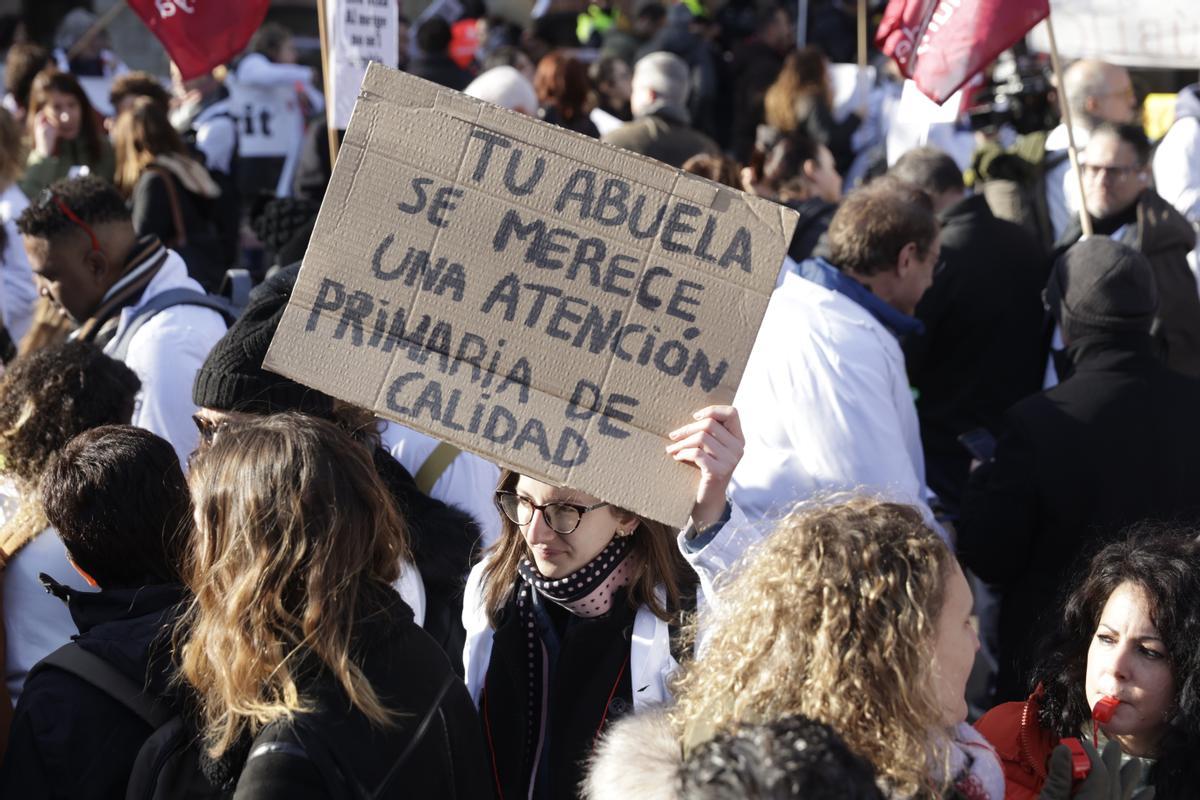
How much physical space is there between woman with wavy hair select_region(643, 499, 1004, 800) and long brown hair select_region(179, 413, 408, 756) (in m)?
0.56

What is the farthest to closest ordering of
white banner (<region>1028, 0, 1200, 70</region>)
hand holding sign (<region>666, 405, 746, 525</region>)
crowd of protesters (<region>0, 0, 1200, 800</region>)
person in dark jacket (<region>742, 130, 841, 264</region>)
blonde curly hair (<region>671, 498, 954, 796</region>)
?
white banner (<region>1028, 0, 1200, 70</region>), person in dark jacket (<region>742, 130, 841, 264</region>), hand holding sign (<region>666, 405, 746, 525</region>), crowd of protesters (<region>0, 0, 1200, 800</region>), blonde curly hair (<region>671, 498, 954, 796</region>)

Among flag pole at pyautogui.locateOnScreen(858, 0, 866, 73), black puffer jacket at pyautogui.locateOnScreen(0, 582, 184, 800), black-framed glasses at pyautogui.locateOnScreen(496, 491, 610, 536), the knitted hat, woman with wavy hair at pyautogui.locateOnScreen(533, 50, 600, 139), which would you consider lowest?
black puffer jacket at pyautogui.locateOnScreen(0, 582, 184, 800)

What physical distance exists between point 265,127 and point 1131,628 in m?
7.97

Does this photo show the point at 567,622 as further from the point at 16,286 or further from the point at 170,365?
the point at 16,286

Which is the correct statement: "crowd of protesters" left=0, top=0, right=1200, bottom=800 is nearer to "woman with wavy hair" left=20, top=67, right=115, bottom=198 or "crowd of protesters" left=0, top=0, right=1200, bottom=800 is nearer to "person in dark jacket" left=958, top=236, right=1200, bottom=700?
"person in dark jacket" left=958, top=236, right=1200, bottom=700

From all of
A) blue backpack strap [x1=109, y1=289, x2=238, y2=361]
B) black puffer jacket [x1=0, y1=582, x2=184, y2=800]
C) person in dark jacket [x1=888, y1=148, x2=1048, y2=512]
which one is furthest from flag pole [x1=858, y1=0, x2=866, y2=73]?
black puffer jacket [x1=0, y1=582, x2=184, y2=800]

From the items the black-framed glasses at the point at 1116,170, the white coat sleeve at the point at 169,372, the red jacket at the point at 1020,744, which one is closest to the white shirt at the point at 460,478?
the white coat sleeve at the point at 169,372

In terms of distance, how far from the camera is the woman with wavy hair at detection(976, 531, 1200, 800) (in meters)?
2.56

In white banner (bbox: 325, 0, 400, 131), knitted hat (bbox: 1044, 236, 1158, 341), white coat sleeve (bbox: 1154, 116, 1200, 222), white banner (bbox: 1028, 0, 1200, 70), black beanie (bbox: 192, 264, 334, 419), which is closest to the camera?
black beanie (bbox: 192, 264, 334, 419)

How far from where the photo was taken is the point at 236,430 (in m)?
2.38

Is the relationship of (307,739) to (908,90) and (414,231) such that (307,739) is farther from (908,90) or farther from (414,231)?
(908,90)

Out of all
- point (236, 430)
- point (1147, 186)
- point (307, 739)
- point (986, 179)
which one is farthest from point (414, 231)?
point (986, 179)

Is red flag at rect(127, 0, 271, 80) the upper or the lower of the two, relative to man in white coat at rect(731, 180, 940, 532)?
upper

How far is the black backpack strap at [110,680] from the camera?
2346 mm
